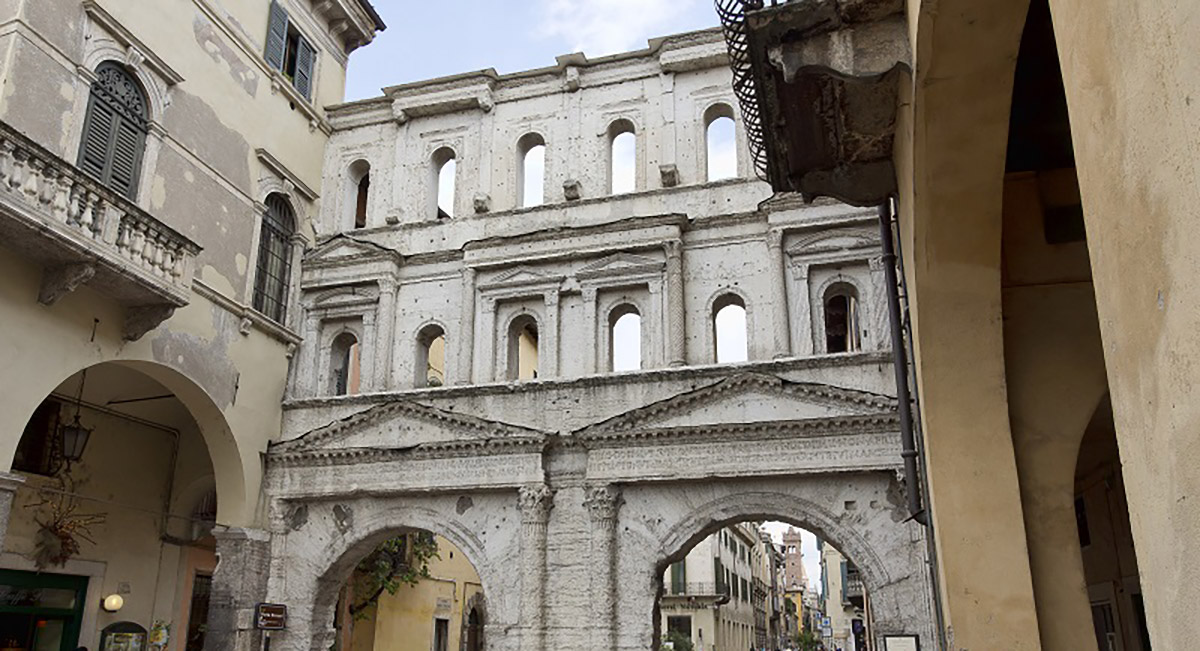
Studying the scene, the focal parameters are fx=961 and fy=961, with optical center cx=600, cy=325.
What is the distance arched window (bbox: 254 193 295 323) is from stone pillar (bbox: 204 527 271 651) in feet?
12.8

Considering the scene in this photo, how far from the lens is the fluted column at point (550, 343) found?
16.1 metres

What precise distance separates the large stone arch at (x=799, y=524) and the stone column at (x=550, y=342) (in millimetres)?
2496

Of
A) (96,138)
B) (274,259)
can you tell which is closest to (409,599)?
(274,259)

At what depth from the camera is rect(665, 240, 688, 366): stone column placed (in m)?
15.4

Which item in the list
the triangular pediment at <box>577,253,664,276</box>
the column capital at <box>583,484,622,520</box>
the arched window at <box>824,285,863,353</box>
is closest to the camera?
the column capital at <box>583,484,622,520</box>

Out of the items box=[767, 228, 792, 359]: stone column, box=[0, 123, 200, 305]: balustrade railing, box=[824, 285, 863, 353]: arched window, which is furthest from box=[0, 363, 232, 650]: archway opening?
box=[824, 285, 863, 353]: arched window

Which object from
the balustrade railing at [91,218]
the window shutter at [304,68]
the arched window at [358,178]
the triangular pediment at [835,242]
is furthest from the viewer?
the arched window at [358,178]

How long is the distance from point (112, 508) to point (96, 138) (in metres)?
6.39

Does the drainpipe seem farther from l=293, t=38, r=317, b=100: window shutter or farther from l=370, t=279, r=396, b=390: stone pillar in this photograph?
l=293, t=38, r=317, b=100: window shutter

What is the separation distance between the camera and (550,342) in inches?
642

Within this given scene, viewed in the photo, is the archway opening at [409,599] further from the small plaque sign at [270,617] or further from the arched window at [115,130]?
the arched window at [115,130]

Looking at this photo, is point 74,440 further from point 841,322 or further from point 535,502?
point 841,322

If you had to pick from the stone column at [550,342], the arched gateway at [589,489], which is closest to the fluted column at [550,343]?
the stone column at [550,342]

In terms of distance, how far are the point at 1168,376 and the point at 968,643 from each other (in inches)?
176
